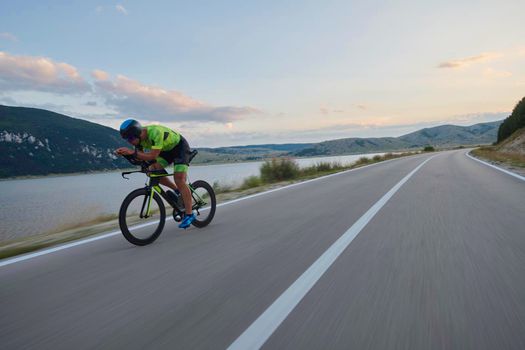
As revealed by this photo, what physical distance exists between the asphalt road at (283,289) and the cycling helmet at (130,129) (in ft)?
4.92

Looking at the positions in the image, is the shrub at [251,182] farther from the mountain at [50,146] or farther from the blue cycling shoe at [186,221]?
the mountain at [50,146]

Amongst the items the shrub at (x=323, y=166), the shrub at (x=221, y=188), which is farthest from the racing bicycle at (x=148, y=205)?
the shrub at (x=323, y=166)

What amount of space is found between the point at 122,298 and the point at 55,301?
579mm

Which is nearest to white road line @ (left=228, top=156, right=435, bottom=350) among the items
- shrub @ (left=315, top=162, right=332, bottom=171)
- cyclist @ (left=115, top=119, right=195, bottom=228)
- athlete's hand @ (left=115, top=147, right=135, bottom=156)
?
cyclist @ (left=115, top=119, right=195, bottom=228)

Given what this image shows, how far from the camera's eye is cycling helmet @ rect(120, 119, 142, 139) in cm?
496

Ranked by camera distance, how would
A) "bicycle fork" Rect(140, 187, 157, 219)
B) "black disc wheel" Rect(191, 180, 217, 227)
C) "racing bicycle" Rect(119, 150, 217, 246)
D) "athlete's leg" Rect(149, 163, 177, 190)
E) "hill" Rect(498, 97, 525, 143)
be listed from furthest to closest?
"hill" Rect(498, 97, 525, 143) < "black disc wheel" Rect(191, 180, 217, 227) < "athlete's leg" Rect(149, 163, 177, 190) < "bicycle fork" Rect(140, 187, 157, 219) < "racing bicycle" Rect(119, 150, 217, 246)

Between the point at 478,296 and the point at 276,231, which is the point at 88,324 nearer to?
the point at 478,296

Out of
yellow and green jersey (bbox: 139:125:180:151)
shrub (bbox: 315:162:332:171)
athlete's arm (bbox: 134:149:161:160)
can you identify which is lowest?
shrub (bbox: 315:162:332:171)

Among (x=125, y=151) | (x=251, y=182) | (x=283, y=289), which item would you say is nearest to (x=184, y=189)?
(x=125, y=151)

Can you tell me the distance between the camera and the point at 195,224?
6309mm

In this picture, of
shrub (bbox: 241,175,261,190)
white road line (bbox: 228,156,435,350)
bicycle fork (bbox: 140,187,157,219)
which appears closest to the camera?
white road line (bbox: 228,156,435,350)

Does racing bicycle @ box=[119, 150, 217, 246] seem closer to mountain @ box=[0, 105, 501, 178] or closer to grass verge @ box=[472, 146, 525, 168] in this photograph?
grass verge @ box=[472, 146, 525, 168]

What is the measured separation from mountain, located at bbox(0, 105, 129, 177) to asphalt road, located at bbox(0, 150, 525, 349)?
110m

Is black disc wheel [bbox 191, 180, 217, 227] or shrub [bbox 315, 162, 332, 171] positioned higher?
black disc wheel [bbox 191, 180, 217, 227]
